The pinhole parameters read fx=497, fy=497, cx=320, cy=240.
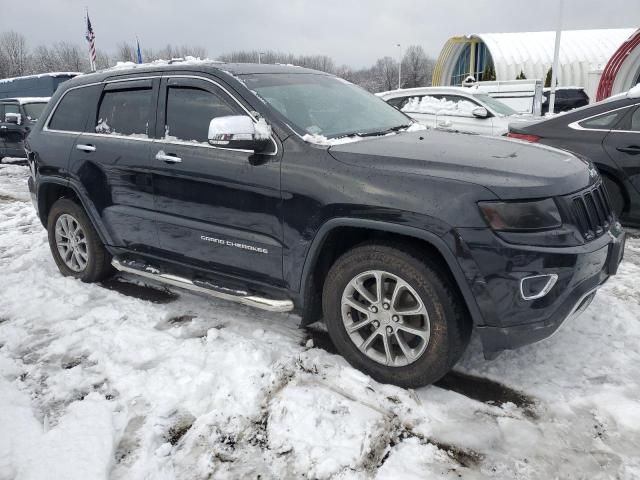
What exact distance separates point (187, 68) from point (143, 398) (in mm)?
2260

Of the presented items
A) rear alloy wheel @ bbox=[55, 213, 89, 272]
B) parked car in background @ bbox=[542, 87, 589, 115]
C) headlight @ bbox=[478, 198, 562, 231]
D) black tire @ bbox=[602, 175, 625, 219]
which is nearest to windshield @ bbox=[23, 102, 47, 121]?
rear alloy wheel @ bbox=[55, 213, 89, 272]

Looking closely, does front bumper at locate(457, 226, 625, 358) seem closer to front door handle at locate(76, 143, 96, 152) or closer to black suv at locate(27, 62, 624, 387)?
black suv at locate(27, 62, 624, 387)

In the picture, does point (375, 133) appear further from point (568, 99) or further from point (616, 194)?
point (568, 99)

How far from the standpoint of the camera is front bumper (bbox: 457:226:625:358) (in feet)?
7.89

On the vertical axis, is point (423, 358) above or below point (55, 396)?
above

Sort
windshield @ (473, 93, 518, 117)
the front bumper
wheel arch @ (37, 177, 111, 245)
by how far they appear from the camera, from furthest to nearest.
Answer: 1. windshield @ (473, 93, 518, 117)
2. wheel arch @ (37, 177, 111, 245)
3. the front bumper

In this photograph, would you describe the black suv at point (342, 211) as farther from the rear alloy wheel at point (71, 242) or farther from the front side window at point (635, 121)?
the front side window at point (635, 121)

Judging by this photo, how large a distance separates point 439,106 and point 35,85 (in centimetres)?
2150

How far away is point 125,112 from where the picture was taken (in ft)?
13.0

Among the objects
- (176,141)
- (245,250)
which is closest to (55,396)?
(245,250)

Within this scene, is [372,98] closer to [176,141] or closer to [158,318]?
[176,141]

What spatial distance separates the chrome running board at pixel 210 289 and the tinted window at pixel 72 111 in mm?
1249

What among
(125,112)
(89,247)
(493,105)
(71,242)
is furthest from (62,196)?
(493,105)

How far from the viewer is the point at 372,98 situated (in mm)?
4156
